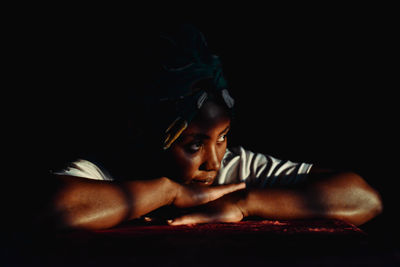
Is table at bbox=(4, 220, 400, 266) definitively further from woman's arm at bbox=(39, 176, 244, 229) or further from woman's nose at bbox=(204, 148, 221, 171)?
woman's nose at bbox=(204, 148, 221, 171)

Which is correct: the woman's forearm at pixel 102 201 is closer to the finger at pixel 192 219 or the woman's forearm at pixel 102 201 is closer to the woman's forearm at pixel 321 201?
the finger at pixel 192 219

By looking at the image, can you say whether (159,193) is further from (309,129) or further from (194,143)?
(309,129)

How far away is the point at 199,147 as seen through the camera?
1.09 m

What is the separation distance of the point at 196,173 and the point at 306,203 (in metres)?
0.29

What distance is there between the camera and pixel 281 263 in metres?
0.58

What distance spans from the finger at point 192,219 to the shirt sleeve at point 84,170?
0.28 metres

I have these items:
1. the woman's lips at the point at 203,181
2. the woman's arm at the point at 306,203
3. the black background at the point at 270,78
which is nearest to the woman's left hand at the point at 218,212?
the woman's arm at the point at 306,203

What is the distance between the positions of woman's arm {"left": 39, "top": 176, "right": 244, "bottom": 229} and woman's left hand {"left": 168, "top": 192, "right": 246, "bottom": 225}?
53 millimetres

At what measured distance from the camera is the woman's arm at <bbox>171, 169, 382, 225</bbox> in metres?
0.98

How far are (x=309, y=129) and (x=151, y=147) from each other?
0.85 metres

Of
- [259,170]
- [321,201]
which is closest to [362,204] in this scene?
[321,201]

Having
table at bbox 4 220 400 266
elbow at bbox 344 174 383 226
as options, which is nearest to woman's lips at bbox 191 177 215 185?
table at bbox 4 220 400 266

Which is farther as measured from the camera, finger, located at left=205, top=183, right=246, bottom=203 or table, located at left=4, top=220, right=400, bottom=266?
finger, located at left=205, top=183, right=246, bottom=203

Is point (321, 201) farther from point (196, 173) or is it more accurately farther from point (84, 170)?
point (84, 170)
